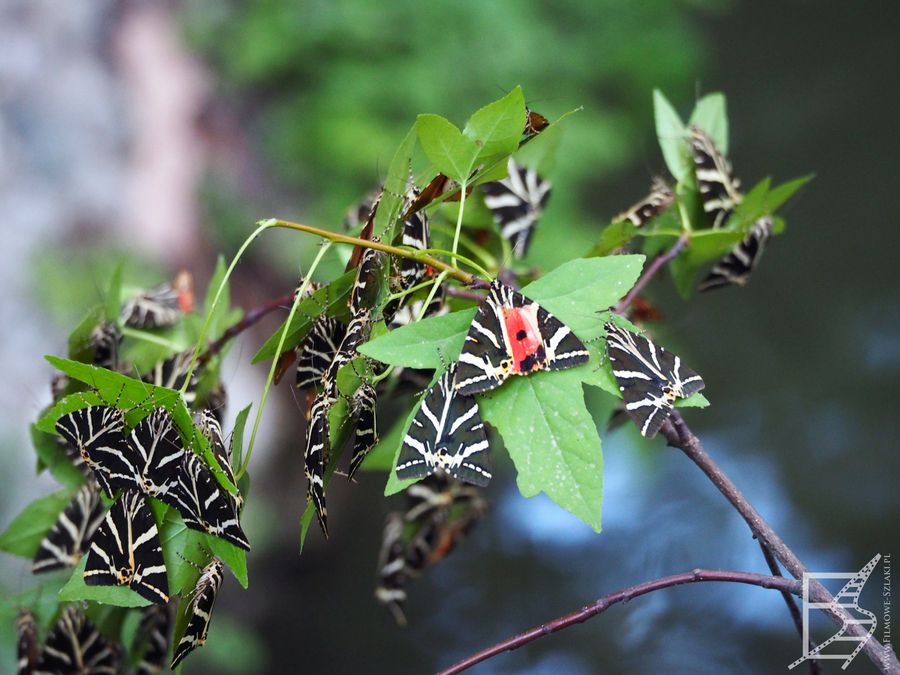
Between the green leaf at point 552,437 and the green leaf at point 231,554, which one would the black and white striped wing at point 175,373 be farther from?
the green leaf at point 552,437

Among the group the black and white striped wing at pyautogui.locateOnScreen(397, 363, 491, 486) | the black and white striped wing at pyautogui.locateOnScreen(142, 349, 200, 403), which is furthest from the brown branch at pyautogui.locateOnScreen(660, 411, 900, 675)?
the black and white striped wing at pyautogui.locateOnScreen(142, 349, 200, 403)

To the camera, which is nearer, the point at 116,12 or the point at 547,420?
the point at 547,420

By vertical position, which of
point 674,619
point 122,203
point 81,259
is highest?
point 122,203

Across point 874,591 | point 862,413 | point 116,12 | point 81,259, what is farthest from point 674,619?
point 116,12

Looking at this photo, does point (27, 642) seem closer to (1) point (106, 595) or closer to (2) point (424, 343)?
(1) point (106, 595)

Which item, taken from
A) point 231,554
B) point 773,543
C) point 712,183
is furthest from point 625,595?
point 712,183

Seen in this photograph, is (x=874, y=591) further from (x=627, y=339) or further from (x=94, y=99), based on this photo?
(x=94, y=99)

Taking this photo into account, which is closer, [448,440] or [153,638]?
[448,440]
